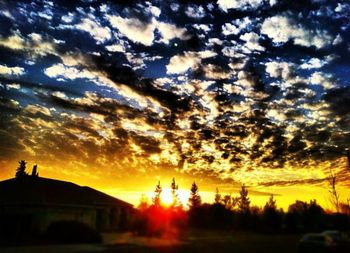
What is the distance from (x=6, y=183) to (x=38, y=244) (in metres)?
→ 17.3

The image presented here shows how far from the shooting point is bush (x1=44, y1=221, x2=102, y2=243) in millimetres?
30203

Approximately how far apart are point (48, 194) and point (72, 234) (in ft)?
32.3

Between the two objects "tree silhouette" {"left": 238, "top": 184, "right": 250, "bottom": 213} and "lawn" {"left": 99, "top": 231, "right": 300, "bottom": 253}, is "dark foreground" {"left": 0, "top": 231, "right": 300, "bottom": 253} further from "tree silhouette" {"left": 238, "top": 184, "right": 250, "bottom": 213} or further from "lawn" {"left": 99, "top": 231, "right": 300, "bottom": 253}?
"tree silhouette" {"left": 238, "top": 184, "right": 250, "bottom": 213}

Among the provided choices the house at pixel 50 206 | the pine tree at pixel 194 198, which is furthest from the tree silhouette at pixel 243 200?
the house at pixel 50 206

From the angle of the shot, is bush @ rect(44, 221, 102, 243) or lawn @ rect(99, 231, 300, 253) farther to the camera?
bush @ rect(44, 221, 102, 243)

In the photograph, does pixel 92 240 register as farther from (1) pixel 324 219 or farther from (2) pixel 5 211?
(1) pixel 324 219

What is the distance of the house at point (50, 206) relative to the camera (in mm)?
35938

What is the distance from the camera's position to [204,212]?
94.5 metres

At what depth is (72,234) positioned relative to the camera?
99.2ft

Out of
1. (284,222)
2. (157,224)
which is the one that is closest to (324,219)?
(284,222)

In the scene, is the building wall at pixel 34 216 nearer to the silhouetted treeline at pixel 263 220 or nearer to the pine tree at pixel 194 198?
the silhouetted treeline at pixel 263 220

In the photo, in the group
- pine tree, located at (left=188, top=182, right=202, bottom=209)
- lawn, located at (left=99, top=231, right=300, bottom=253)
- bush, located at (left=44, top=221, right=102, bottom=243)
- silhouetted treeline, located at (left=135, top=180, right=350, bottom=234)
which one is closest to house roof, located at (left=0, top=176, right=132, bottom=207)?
bush, located at (left=44, top=221, right=102, bottom=243)

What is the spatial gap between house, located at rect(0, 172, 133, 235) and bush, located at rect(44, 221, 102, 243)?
15.2ft

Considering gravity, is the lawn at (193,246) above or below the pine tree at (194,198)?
below
